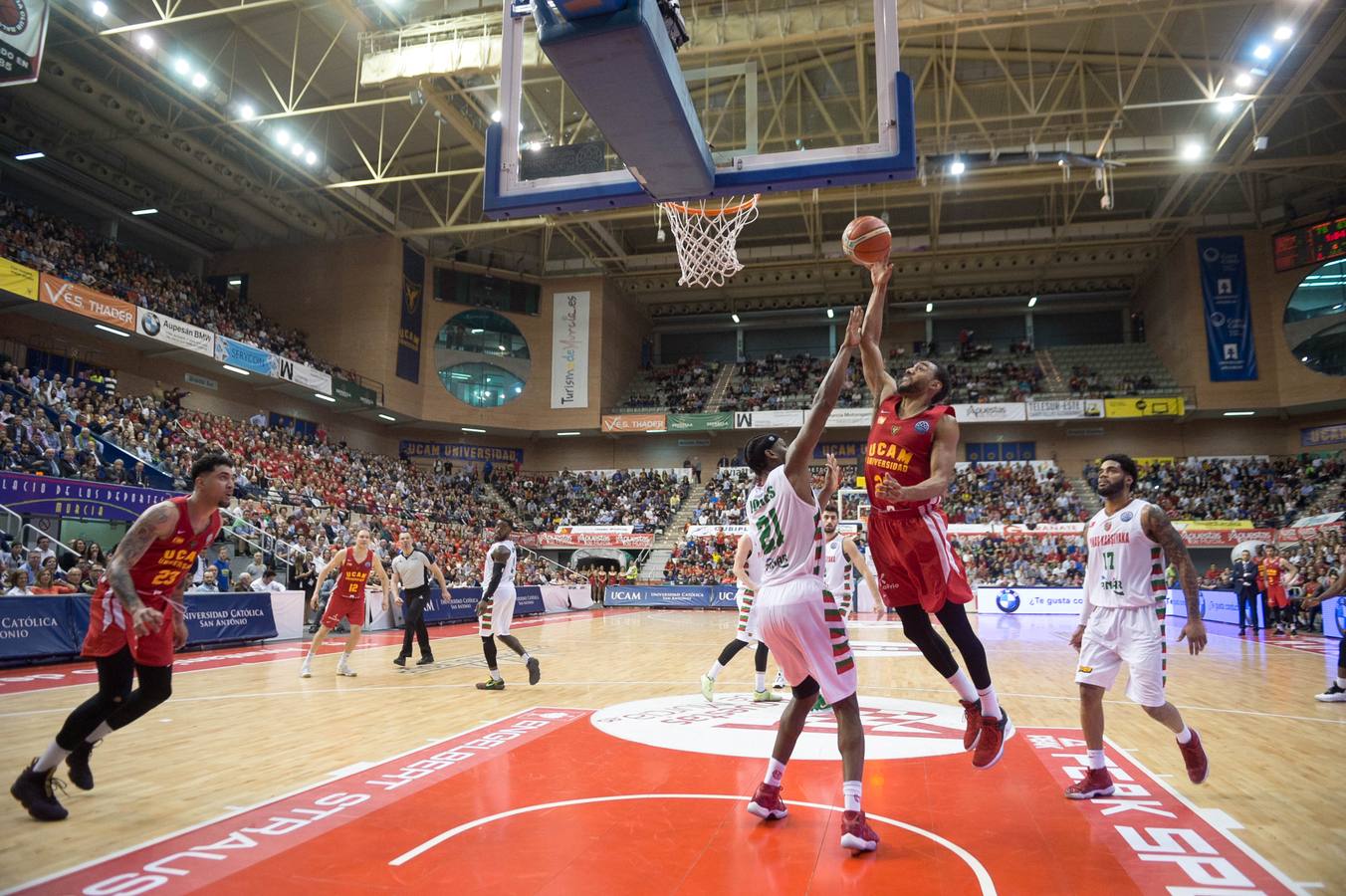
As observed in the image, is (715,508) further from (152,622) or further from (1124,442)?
(152,622)

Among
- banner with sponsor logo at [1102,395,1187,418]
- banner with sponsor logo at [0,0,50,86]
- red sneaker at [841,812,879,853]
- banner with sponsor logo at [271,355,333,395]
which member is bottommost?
red sneaker at [841,812,879,853]

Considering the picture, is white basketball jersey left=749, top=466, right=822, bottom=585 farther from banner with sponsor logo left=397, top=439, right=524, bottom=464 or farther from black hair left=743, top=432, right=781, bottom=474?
banner with sponsor logo left=397, top=439, right=524, bottom=464

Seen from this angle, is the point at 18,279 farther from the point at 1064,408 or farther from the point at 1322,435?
the point at 1322,435

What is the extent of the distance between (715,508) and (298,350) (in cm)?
1709

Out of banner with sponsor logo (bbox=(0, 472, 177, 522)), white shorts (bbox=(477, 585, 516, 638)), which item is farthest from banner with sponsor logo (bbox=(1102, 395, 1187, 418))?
banner with sponsor logo (bbox=(0, 472, 177, 522))

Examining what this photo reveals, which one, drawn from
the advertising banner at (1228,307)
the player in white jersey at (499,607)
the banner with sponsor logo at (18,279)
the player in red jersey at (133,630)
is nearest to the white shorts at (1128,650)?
the player in red jersey at (133,630)

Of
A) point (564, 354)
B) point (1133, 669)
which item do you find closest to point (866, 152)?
point (1133, 669)

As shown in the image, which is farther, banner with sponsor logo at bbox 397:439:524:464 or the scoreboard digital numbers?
banner with sponsor logo at bbox 397:439:524:464

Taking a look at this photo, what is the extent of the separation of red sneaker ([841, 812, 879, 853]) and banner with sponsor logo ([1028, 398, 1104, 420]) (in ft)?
106

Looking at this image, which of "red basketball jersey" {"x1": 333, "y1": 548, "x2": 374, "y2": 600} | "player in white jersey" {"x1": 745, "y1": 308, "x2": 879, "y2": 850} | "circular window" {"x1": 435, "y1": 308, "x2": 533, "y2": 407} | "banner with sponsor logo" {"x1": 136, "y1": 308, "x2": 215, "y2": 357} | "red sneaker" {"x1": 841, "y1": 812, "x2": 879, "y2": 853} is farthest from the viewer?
"circular window" {"x1": 435, "y1": 308, "x2": 533, "y2": 407}

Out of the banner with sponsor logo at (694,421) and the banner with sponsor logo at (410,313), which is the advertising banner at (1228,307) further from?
the banner with sponsor logo at (410,313)

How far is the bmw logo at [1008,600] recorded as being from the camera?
960 inches

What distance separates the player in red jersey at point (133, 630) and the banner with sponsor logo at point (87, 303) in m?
19.9

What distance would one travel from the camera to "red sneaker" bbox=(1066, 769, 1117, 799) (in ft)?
14.9
